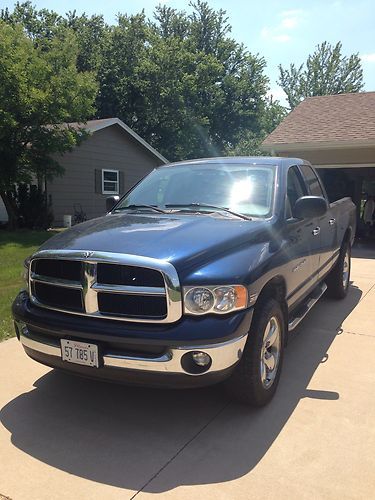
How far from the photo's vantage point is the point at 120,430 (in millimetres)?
3223

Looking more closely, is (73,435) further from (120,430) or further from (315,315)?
(315,315)

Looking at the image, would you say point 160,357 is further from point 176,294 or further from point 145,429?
point 145,429

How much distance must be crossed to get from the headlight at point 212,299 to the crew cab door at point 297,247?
3.34ft

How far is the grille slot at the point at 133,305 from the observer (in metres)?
2.91

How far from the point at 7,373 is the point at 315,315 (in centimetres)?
375

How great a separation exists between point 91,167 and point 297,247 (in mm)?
15496

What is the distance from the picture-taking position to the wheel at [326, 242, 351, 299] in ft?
21.2

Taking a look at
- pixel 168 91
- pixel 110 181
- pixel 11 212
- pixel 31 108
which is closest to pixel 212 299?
pixel 31 108

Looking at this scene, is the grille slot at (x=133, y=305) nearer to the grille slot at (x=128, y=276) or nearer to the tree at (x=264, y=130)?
the grille slot at (x=128, y=276)

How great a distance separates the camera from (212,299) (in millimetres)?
2922

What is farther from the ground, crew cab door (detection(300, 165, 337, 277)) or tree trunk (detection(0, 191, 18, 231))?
crew cab door (detection(300, 165, 337, 277))

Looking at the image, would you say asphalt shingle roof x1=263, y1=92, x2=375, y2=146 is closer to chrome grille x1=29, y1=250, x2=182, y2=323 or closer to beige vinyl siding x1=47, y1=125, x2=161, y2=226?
beige vinyl siding x1=47, y1=125, x2=161, y2=226

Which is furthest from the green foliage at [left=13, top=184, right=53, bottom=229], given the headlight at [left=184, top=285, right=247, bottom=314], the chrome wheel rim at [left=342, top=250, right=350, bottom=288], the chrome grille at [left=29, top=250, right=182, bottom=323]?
the headlight at [left=184, top=285, right=247, bottom=314]

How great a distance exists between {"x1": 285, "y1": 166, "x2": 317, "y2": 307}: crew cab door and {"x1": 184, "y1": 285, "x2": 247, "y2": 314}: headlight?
40.0 inches
